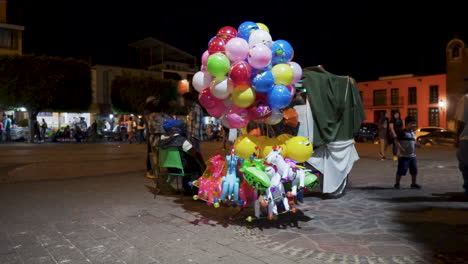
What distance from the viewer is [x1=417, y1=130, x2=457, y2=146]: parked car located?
78.4 ft

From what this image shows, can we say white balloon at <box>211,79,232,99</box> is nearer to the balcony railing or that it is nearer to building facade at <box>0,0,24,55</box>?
building facade at <box>0,0,24,55</box>

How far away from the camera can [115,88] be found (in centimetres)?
3997

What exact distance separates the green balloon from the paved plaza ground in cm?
204

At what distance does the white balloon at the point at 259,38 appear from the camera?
16.4 feet

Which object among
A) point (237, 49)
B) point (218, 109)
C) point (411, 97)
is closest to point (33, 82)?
point (218, 109)

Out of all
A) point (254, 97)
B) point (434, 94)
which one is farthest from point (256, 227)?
point (434, 94)

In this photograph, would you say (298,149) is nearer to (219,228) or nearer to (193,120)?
(219,228)

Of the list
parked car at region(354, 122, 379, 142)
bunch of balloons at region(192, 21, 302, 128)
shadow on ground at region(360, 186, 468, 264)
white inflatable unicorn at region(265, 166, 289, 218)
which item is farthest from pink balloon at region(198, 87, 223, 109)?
parked car at region(354, 122, 379, 142)

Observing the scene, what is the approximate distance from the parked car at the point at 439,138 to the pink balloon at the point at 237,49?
75.4ft

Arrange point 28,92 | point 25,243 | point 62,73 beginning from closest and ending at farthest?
point 25,243
point 28,92
point 62,73

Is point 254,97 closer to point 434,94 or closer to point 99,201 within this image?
point 99,201

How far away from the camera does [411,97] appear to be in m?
42.7

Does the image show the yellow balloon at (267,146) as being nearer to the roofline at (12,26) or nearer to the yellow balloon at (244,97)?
the yellow balloon at (244,97)

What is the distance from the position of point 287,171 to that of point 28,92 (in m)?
29.2
